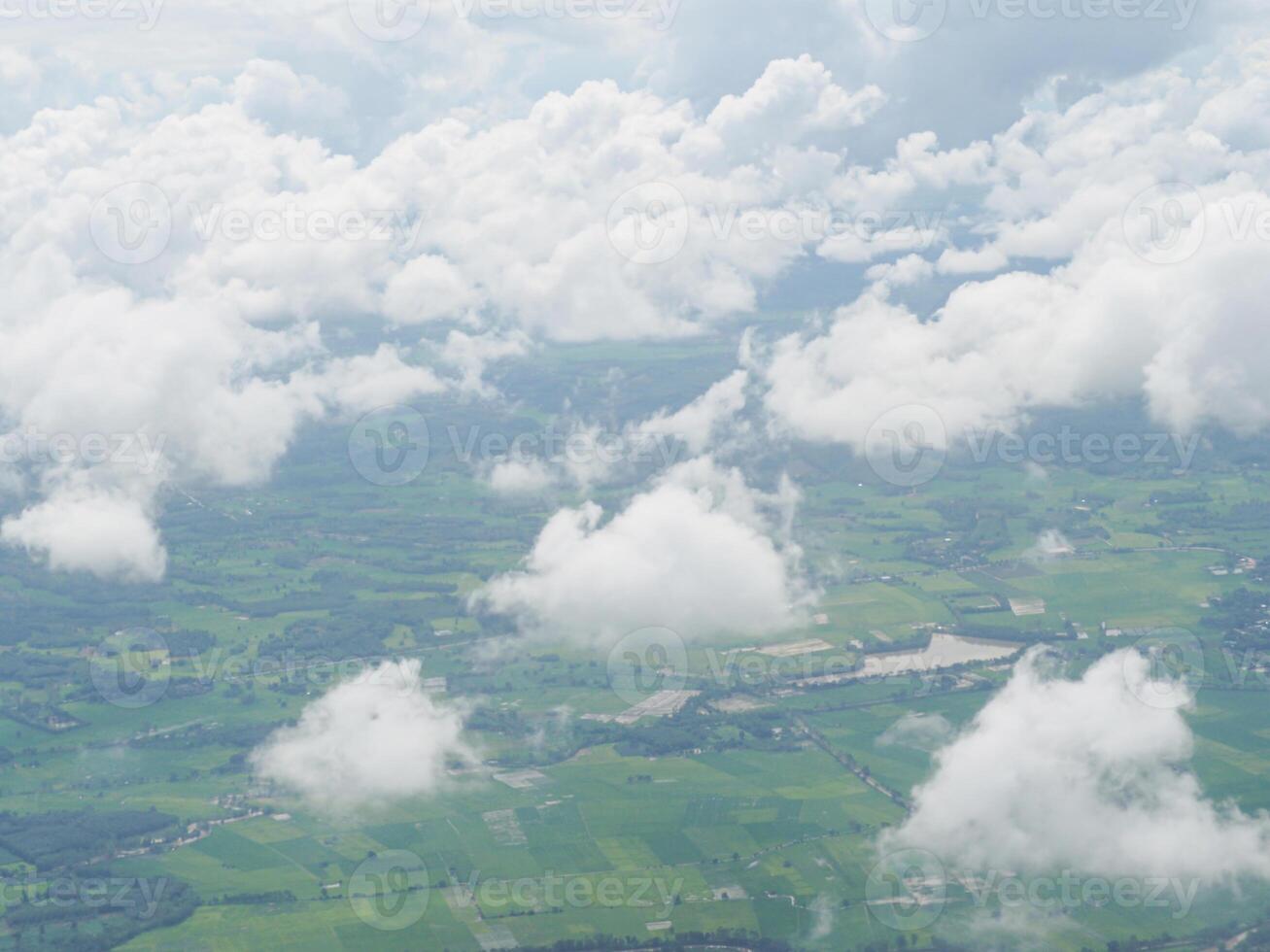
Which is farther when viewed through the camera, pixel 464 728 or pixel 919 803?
pixel 464 728

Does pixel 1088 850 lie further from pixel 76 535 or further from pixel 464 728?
pixel 76 535

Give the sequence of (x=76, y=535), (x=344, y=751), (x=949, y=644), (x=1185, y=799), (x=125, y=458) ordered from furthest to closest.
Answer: (x=125, y=458) < (x=76, y=535) < (x=949, y=644) < (x=344, y=751) < (x=1185, y=799)

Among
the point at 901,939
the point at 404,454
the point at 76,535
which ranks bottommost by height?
the point at 901,939

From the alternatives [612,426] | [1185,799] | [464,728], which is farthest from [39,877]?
[612,426]

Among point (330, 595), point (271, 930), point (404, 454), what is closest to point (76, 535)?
point (330, 595)

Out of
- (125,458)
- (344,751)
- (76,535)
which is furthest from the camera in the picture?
(125,458)

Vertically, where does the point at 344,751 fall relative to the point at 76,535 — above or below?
below

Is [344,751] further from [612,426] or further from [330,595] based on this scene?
[612,426]
